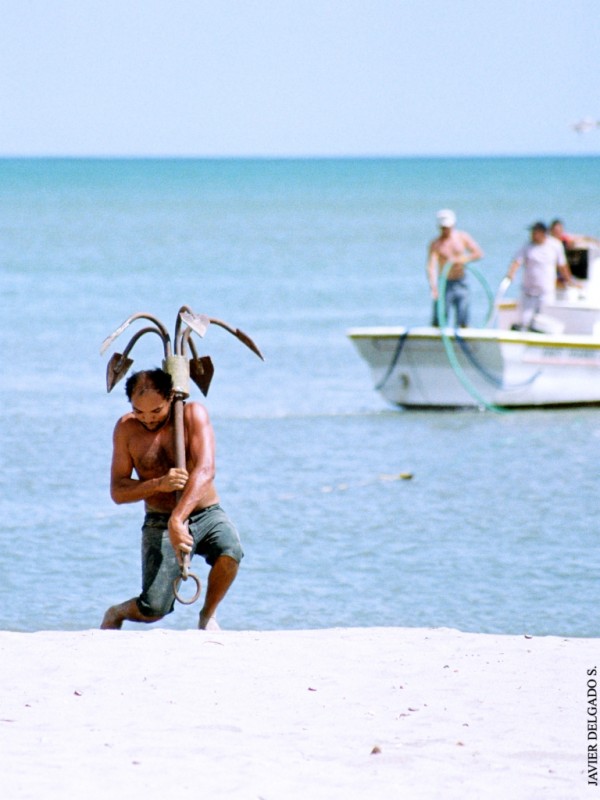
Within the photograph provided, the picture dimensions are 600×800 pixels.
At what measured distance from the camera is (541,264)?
46.2ft

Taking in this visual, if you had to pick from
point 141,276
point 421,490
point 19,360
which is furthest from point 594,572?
point 141,276

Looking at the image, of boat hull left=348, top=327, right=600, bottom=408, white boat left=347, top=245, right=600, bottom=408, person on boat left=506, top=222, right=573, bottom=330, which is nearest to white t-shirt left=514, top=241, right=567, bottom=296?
person on boat left=506, top=222, right=573, bottom=330

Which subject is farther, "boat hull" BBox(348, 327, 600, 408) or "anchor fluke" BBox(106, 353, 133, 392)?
"boat hull" BBox(348, 327, 600, 408)

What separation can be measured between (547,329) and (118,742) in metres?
10.1

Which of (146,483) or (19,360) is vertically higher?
(146,483)

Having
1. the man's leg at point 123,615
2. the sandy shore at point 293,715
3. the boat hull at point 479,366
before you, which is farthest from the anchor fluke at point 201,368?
the boat hull at point 479,366

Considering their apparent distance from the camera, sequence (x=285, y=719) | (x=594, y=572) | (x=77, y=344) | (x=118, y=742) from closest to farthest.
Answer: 1. (x=118, y=742)
2. (x=285, y=719)
3. (x=594, y=572)
4. (x=77, y=344)

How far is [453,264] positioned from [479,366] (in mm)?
1068

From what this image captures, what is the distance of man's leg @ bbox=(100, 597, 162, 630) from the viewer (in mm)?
6422

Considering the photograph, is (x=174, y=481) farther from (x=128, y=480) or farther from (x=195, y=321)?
(x=195, y=321)

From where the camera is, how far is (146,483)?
622 cm

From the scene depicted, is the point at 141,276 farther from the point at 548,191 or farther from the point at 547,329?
the point at 548,191

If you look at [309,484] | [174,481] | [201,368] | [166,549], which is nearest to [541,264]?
[309,484]

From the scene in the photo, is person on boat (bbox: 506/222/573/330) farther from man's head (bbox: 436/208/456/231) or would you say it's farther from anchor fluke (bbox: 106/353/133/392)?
anchor fluke (bbox: 106/353/133/392)
